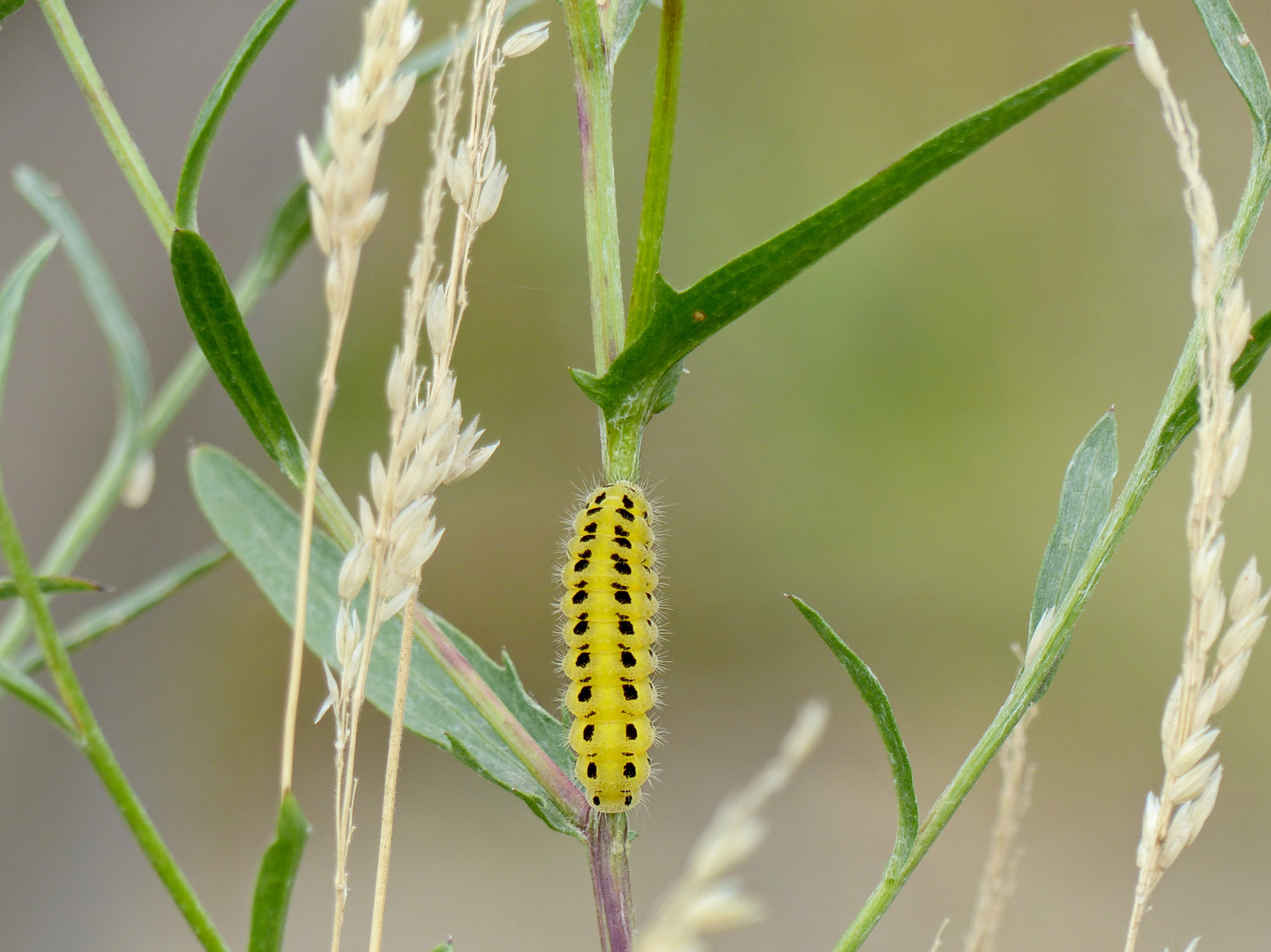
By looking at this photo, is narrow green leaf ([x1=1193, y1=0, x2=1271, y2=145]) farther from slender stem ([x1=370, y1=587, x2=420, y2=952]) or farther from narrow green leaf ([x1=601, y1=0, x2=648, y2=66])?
slender stem ([x1=370, y1=587, x2=420, y2=952])

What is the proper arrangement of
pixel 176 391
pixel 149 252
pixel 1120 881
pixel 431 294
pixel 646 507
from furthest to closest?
pixel 1120 881
pixel 149 252
pixel 176 391
pixel 646 507
pixel 431 294

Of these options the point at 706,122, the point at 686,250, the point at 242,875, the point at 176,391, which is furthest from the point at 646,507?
the point at 242,875

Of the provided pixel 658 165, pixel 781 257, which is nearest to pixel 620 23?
pixel 658 165

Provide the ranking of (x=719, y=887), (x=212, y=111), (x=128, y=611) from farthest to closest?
(x=128, y=611)
(x=212, y=111)
(x=719, y=887)

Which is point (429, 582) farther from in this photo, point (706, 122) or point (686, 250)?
point (706, 122)

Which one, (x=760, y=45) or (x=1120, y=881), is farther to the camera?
(x=760, y=45)

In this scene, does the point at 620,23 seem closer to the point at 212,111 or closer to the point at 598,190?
the point at 598,190
